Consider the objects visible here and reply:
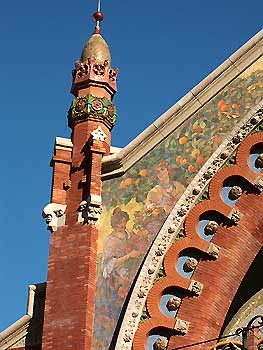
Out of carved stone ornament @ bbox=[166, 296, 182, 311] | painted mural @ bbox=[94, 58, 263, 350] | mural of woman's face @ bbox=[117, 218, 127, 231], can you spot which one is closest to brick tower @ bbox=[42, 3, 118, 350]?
painted mural @ bbox=[94, 58, 263, 350]

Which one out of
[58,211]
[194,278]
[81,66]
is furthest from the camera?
[81,66]

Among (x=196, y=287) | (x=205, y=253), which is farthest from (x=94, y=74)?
(x=196, y=287)

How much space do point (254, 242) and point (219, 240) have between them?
46 centimetres

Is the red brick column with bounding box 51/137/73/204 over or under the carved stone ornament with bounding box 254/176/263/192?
over

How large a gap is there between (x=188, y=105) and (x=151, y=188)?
134cm

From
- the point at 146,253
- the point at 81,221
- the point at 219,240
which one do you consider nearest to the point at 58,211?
the point at 81,221

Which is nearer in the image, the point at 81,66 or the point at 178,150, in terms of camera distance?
the point at 178,150

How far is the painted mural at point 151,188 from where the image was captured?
1408 cm

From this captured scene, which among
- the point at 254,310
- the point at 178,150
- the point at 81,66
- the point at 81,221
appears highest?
the point at 81,66

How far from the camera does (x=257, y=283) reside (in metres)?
14.8

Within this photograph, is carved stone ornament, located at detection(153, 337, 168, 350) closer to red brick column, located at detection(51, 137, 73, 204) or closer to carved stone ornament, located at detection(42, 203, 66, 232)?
carved stone ornament, located at detection(42, 203, 66, 232)

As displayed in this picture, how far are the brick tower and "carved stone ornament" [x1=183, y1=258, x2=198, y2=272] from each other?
123 centimetres

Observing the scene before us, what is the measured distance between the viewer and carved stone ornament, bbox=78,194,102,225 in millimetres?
14391

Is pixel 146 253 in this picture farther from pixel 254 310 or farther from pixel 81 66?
pixel 81 66
